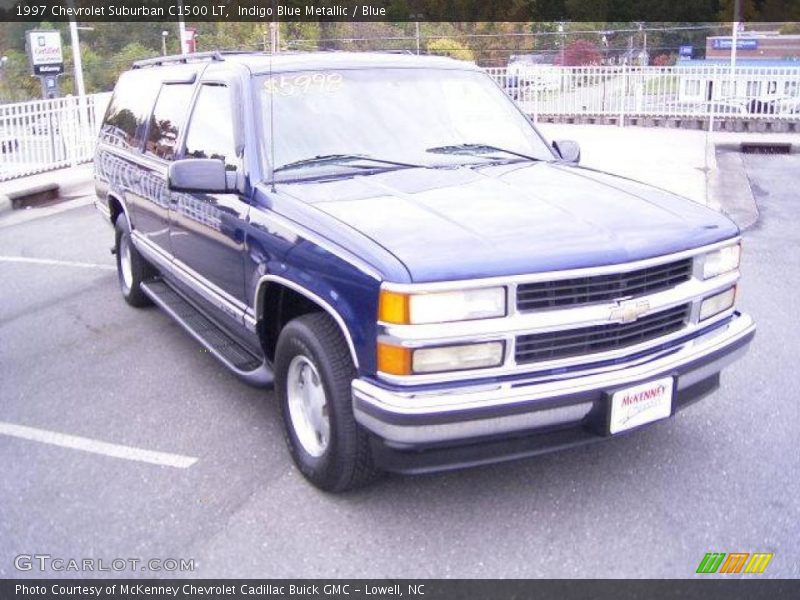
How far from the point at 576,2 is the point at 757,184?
42.4 metres

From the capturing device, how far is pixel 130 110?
245 inches

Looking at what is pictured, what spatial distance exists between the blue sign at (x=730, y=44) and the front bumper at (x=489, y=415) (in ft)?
Result: 80.6

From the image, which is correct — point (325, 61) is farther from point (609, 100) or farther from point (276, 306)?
Answer: point (609, 100)

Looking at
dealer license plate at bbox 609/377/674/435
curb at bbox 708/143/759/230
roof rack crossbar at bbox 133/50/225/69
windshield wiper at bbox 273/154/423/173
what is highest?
roof rack crossbar at bbox 133/50/225/69

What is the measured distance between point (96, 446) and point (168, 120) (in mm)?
2158

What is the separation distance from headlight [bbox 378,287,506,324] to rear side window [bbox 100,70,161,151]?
11.0ft

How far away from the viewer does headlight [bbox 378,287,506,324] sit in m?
3.04

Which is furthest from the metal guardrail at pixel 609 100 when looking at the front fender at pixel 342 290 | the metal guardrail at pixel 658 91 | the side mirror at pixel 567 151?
the front fender at pixel 342 290

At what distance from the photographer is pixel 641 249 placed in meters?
3.33

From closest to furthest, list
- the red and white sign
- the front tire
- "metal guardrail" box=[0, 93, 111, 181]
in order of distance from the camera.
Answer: the front tire, "metal guardrail" box=[0, 93, 111, 181], the red and white sign

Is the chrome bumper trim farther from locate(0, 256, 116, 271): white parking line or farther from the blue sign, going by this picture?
the blue sign

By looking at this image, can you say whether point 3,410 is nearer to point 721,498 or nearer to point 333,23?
point 721,498

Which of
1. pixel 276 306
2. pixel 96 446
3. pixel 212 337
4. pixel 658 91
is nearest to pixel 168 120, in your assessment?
pixel 212 337

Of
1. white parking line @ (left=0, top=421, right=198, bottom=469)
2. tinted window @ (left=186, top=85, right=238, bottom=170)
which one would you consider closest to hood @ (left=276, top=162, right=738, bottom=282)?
tinted window @ (left=186, top=85, right=238, bottom=170)
